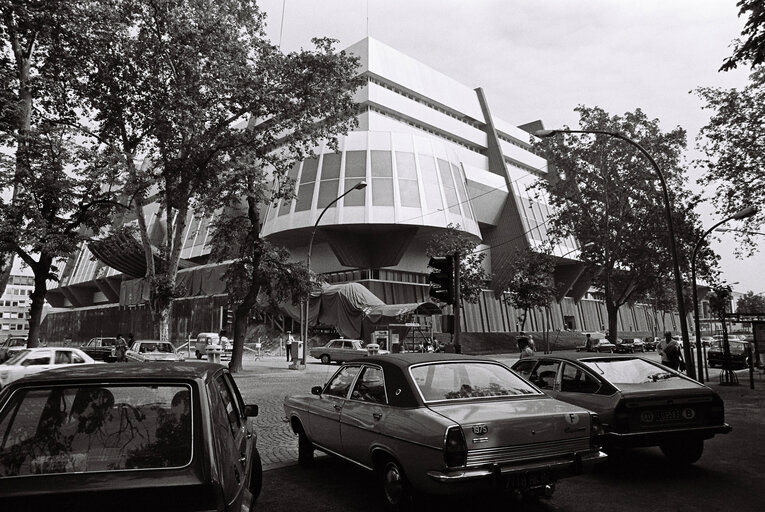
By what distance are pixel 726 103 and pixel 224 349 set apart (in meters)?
30.5

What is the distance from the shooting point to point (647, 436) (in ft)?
18.9

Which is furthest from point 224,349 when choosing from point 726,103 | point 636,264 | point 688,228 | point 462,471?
point 462,471

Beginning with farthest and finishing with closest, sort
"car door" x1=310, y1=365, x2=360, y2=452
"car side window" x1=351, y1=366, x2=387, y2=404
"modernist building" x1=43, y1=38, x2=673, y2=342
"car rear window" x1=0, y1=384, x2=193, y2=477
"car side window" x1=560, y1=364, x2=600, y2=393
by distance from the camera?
"modernist building" x1=43, y1=38, x2=673, y2=342, "car side window" x1=560, y1=364, x2=600, y2=393, "car door" x1=310, y1=365, x2=360, y2=452, "car side window" x1=351, y1=366, x2=387, y2=404, "car rear window" x1=0, y1=384, x2=193, y2=477

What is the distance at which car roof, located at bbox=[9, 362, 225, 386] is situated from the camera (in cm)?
292

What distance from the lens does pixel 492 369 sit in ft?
17.7

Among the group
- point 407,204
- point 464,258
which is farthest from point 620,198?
point 407,204

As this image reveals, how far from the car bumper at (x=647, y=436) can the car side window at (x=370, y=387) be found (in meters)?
2.65

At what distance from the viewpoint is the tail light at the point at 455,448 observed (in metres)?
4.03

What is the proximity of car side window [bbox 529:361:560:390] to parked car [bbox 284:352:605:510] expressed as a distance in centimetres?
180

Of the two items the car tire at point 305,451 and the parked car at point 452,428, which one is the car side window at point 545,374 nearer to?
the parked car at point 452,428

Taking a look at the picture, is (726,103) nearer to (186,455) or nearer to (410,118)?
(186,455)

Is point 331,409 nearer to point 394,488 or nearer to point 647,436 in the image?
point 394,488

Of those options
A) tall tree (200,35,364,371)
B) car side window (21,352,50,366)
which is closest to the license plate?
car side window (21,352,50,366)

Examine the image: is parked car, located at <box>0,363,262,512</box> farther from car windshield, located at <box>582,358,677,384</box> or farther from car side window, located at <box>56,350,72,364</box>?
car side window, located at <box>56,350,72,364</box>
